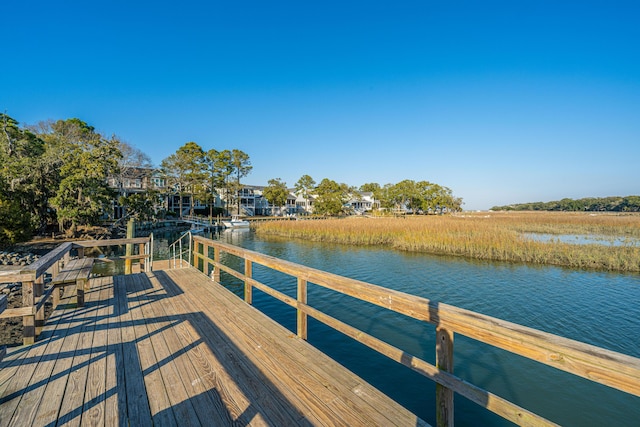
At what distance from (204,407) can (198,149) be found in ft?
148

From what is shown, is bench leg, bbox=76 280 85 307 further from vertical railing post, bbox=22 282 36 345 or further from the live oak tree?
the live oak tree

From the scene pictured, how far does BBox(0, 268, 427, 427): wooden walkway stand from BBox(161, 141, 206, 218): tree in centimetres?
4004

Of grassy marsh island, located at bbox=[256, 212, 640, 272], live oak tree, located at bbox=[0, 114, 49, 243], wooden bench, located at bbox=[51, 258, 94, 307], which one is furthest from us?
live oak tree, located at bbox=[0, 114, 49, 243]

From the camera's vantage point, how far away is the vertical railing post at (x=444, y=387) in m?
1.85

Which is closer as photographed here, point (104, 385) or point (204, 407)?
point (204, 407)

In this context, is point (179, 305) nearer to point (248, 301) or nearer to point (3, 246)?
point (248, 301)

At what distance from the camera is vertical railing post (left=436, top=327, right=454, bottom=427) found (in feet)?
6.06

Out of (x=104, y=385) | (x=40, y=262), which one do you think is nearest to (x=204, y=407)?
(x=104, y=385)

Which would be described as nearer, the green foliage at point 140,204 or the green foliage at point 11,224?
the green foliage at point 11,224

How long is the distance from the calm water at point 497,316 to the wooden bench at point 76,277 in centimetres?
404

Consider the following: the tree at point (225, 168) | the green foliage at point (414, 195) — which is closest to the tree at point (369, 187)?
the green foliage at point (414, 195)

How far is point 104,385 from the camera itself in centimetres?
245

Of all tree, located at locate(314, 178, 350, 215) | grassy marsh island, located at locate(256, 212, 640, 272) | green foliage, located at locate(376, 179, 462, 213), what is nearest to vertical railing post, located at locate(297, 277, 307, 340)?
grassy marsh island, located at locate(256, 212, 640, 272)

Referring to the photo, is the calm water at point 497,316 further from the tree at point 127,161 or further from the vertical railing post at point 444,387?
the tree at point 127,161
